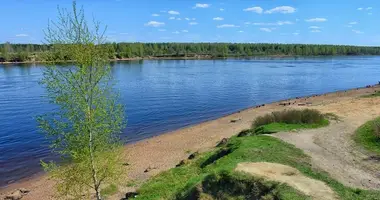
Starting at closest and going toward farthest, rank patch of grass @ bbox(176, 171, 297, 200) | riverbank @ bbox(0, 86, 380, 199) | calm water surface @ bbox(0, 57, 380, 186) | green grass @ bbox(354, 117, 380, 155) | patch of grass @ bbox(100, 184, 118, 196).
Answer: patch of grass @ bbox(176, 171, 297, 200) → patch of grass @ bbox(100, 184, 118, 196) → green grass @ bbox(354, 117, 380, 155) → riverbank @ bbox(0, 86, 380, 199) → calm water surface @ bbox(0, 57, 380, 186)

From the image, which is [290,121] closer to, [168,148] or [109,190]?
[168,148]

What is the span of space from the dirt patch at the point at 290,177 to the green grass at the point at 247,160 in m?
0.43

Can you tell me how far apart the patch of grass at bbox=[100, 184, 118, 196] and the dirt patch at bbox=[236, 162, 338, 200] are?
901 cm

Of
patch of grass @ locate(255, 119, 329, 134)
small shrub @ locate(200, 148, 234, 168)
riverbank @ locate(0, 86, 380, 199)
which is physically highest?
patch of grass @ locate(255, 119, 329, 134)

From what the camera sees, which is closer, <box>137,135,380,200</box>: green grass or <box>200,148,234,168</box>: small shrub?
<box>137,135,380,200</box>: green grass

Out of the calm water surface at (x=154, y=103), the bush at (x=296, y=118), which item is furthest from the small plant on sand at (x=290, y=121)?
the calm water surface at (x=154, y=103)

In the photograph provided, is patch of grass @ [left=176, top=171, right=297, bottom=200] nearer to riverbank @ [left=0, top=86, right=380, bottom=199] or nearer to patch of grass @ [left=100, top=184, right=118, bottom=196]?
patch of grass @ [left=100, top=184, right=118, bottom=196]

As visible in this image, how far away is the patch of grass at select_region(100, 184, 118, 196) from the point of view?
2126 centimetres

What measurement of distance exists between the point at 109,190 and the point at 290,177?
11.6 metres

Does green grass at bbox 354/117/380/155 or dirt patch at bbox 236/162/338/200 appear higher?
dirt patch at bbox 236/162/338/200

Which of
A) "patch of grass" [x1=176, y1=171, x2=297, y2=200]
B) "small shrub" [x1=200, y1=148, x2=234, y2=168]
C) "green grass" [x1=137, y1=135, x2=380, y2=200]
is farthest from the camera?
"small shrub" [x1=200, y1=148, x2=234, y2=168]

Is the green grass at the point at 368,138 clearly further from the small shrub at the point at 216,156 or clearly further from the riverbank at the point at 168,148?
the small shrub at the point at 216,156

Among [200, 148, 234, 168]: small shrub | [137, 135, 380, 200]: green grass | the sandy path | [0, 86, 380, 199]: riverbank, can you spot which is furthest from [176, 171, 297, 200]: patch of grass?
[0, 86, 380, 199]: riverbank

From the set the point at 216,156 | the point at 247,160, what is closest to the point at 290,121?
the point at 216,156
